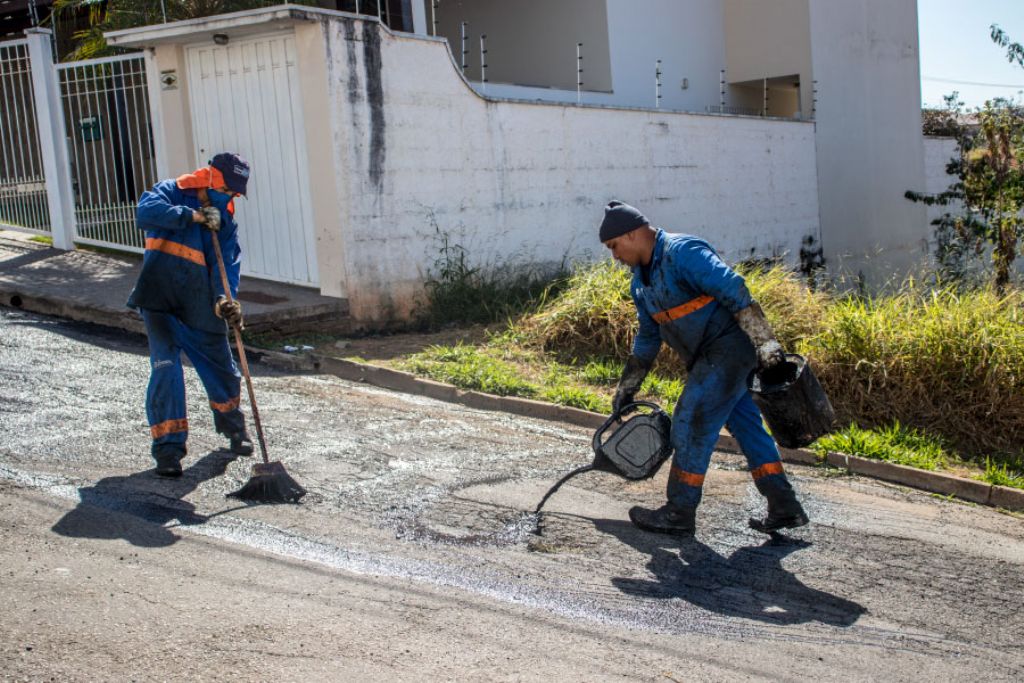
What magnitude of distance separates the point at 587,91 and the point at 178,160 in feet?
26.0

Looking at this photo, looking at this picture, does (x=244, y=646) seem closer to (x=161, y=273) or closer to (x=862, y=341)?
(x=161, y=273)

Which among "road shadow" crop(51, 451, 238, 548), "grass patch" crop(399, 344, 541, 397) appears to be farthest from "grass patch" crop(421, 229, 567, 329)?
"road shadow" crop(51, 451, 238, 548)

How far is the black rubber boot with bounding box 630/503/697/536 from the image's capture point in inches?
204

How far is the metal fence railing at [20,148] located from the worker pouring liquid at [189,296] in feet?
24.8

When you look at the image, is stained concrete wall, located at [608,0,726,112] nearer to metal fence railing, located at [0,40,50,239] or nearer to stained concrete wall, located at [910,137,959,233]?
stained concrete wall, located at [910,137,959,233]

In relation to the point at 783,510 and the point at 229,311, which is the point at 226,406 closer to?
the point at 229,311

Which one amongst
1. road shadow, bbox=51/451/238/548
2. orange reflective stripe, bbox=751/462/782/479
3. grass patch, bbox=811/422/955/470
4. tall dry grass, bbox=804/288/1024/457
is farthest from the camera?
tall dry grass, bbox=804/288/1024/457

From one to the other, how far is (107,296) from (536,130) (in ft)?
17.5

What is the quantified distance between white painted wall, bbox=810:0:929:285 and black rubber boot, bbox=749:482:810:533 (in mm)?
14636

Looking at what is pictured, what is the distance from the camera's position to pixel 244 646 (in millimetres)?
3764

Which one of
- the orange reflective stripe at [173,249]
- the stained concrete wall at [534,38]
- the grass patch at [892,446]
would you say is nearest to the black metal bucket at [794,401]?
the grass patch at [892,446]

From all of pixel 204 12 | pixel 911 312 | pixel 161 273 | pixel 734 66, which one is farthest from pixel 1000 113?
pixel 161 273

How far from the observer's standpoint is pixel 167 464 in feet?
18.5

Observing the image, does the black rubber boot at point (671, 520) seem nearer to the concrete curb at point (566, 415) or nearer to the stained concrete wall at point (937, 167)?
the concrete curb at point (566, 415)
